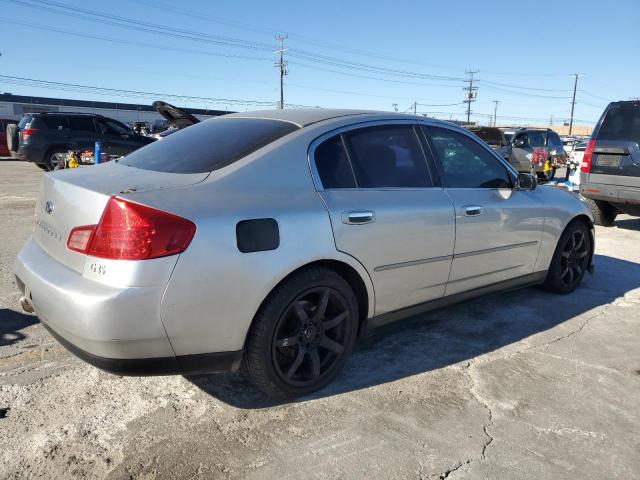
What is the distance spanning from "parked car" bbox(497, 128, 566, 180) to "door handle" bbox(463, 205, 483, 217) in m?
12.2

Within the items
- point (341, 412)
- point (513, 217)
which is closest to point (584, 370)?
point (513, 217)

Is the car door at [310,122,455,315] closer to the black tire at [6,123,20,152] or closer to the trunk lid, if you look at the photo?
the trunk lid

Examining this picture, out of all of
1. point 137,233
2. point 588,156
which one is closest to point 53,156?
point 588,156

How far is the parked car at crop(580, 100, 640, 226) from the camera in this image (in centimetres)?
731

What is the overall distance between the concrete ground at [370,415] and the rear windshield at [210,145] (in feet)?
4.20

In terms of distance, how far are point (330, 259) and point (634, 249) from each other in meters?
5.93

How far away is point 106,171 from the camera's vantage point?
118 inches

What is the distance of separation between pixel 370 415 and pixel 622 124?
675 cm

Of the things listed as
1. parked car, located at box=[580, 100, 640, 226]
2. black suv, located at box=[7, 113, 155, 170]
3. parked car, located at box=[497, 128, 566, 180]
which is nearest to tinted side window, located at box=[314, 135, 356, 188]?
parked car, located at box=[580, 100, 640, 226]

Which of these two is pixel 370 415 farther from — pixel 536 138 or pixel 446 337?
pixel 536 138

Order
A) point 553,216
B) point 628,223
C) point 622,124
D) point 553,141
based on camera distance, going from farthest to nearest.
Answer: point 553,141, point 628,223, point 622,124, point 553,216

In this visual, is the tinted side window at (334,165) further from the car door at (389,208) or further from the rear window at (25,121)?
the rear window at (25,121)

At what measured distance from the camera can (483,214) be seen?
3719mm

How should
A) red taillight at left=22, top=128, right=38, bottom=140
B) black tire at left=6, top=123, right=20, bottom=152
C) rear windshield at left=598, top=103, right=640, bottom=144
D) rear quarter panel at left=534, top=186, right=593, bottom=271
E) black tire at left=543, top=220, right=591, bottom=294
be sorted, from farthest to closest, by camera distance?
black tire at left=6, top=123, right=20, bottom=152 → red taillight at left=22, top=128, right=38, bottom=140 → rear windshield at left=598, top=103, right=640, bottom=144 → black tire at left=543, top=220, right=591, bottom=294 → rear quarter panel at left=534, top=186, right=593, bottom=271
